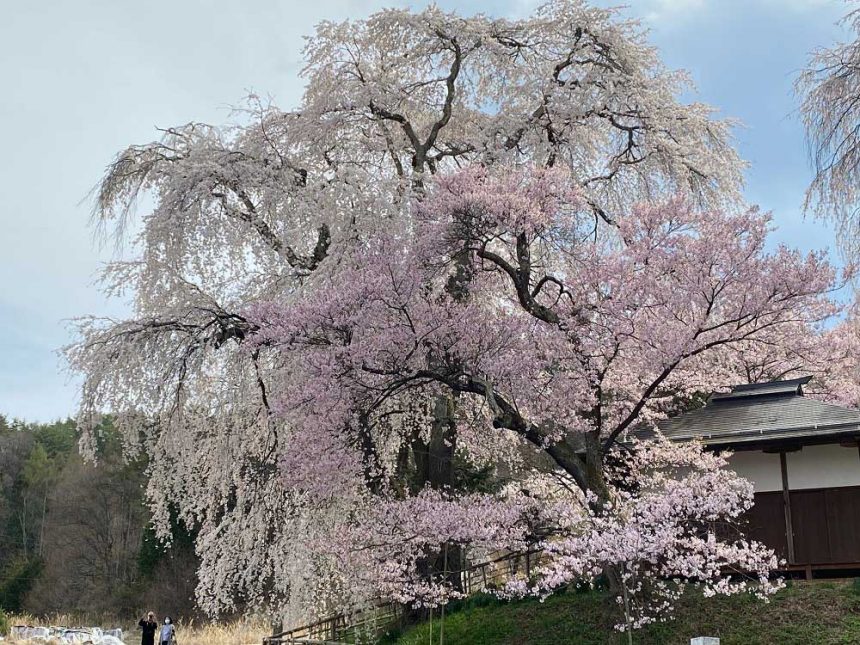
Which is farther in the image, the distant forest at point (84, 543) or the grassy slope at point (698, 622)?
the distant forest at point (84, 543)

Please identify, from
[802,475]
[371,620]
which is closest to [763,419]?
[802,475]

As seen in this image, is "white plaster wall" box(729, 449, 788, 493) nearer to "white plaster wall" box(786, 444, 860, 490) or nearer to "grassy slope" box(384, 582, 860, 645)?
"white plaster wall" box(786, 444, 860, 490)

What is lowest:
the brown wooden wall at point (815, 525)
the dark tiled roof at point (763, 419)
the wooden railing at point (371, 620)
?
the wooden railing at point (371, 620)

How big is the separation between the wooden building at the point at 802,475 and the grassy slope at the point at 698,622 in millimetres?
698

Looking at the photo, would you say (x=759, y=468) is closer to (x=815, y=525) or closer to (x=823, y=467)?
(x=823, y=467)

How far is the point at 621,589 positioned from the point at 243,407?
6367 millimetres

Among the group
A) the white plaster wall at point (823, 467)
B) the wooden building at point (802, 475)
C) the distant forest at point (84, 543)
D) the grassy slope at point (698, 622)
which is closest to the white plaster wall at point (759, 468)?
the wooden building at point (802, 475)

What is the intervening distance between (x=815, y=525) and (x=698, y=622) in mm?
2394

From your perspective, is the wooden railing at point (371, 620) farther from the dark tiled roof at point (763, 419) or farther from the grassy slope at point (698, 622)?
the dark tiled roof at point (763, 419)

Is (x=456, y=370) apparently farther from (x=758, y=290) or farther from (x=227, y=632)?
(x=227, y=632)

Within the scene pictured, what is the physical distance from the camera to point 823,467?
1195 centimetres

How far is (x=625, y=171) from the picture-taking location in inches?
607

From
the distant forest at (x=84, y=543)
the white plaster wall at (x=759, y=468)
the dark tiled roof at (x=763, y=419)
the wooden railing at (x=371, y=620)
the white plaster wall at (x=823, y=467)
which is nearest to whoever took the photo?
the dark tiled roof at (x=763, y=419)

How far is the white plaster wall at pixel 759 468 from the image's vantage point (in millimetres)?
12242
